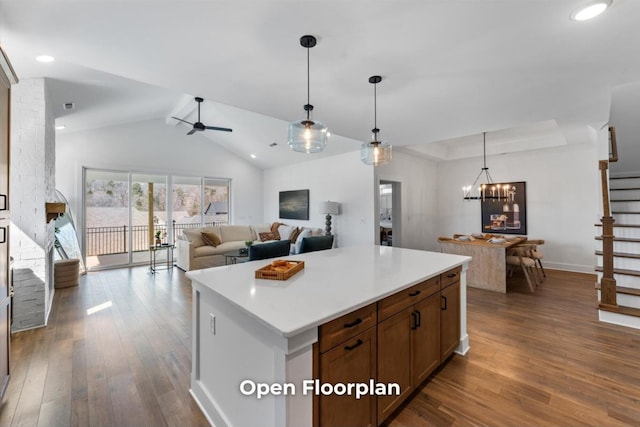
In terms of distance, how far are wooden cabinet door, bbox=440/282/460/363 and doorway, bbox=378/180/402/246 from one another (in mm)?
3491

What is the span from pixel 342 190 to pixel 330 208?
1.75 ft

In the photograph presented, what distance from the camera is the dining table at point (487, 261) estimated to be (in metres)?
4.27

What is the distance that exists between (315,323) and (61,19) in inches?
102

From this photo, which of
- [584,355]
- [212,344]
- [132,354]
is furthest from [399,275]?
[132,354]

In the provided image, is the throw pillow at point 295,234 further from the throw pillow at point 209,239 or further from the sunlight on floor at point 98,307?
the sunlight on floor at point 98,307

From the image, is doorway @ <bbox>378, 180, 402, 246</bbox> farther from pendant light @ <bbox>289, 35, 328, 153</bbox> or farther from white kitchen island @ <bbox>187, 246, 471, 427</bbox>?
white kitchen island @ <bbox>187, 246, 471, 427</bbox>

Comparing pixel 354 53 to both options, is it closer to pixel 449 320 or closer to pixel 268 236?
pixel 449 320

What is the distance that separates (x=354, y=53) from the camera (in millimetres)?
2219

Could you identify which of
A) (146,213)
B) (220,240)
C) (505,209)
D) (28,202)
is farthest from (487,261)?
(146,213)

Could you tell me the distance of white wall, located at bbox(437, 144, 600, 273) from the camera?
17.4 feet

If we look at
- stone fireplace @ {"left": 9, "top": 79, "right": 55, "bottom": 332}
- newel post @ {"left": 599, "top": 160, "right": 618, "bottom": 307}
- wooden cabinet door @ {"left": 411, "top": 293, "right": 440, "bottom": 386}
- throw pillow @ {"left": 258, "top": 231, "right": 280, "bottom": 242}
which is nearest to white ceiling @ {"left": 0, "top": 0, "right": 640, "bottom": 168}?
stone fireplace @ {"left": 9, "top": 79, "right": 55, "bottom": 332}

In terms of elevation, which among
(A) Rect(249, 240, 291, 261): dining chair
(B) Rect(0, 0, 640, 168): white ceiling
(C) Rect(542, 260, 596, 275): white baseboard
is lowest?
(C) Rect(542, 260, 596, 275): white baseboard

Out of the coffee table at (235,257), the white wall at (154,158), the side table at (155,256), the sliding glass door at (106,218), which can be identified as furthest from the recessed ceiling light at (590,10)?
the sliding glass door at (106,218)

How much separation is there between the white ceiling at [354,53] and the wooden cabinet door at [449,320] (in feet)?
6.40
